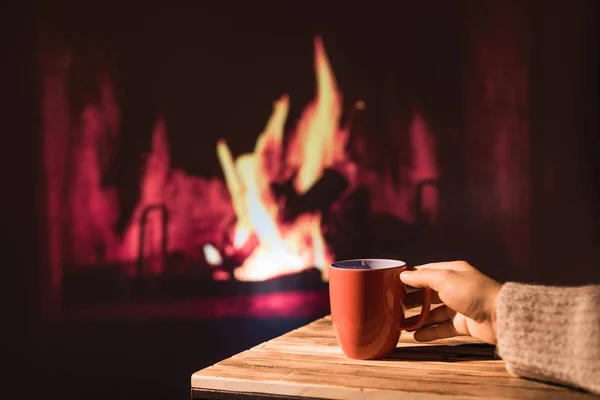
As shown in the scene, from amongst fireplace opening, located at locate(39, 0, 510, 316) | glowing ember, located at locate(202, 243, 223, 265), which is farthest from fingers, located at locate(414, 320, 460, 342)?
glowing ember, located at locate(202, 243, 223, 265)

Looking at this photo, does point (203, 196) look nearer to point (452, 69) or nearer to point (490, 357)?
point (452, 69)

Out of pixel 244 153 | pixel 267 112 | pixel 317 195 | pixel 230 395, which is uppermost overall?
pixel 267 112

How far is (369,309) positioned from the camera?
0.63 m

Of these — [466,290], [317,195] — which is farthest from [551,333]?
[317,195]

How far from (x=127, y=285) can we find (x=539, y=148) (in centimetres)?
126

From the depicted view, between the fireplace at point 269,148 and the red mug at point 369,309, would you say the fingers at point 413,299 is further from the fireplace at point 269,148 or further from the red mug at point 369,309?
the fireplace at point 269,148

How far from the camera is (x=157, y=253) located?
74.6 inches

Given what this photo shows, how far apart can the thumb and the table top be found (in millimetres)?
77

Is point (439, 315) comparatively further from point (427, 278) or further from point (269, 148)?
point (269, 148)

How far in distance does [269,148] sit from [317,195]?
200 mm

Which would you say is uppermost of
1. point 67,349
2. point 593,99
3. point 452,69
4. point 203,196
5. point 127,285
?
point 452,69

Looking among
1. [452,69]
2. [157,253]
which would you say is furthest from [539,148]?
[157,253]

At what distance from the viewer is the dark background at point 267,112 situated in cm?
171

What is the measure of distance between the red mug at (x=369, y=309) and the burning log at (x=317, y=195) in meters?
1.17
